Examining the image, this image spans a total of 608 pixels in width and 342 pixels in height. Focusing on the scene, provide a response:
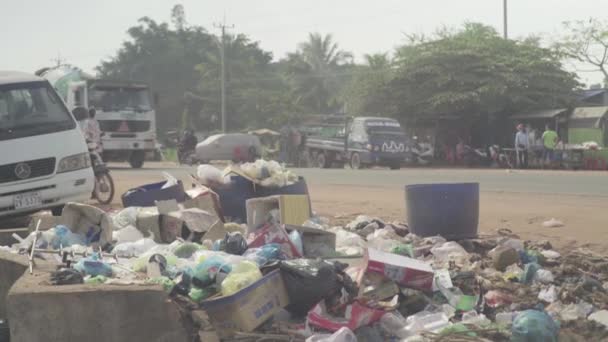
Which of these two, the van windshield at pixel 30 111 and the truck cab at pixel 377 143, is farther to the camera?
the truck cab at pixel 377 143

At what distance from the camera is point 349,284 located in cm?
512

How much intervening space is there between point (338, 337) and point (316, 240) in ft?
7.00

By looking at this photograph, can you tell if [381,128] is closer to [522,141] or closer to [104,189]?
[522,141]

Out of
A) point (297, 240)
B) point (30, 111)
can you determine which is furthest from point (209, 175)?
point (297, 240)

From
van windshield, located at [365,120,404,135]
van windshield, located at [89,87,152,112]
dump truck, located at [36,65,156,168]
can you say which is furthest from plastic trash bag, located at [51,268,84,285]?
van windshield, located at [365,120,404,135]

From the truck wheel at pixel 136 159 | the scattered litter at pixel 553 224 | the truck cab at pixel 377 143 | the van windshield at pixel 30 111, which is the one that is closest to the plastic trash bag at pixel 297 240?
the scattered litter at pixel 553 224

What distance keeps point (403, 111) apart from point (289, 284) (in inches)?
1140

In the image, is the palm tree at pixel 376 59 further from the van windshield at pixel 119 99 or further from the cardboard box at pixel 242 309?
the cardboard box at pixel 242 309

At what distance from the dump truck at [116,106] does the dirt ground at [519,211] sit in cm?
1128

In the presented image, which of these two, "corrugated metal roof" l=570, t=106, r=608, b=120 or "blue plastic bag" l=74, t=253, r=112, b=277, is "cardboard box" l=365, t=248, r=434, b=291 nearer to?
"blue plastic bag" l=74, t=253, r=112, b=277

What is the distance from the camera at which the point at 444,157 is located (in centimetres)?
3191

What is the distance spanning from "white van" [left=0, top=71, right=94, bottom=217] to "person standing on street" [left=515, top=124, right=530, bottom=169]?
1849cm

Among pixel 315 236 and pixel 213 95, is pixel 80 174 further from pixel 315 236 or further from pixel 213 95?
pixel 213 95

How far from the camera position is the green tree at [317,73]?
182 ft
